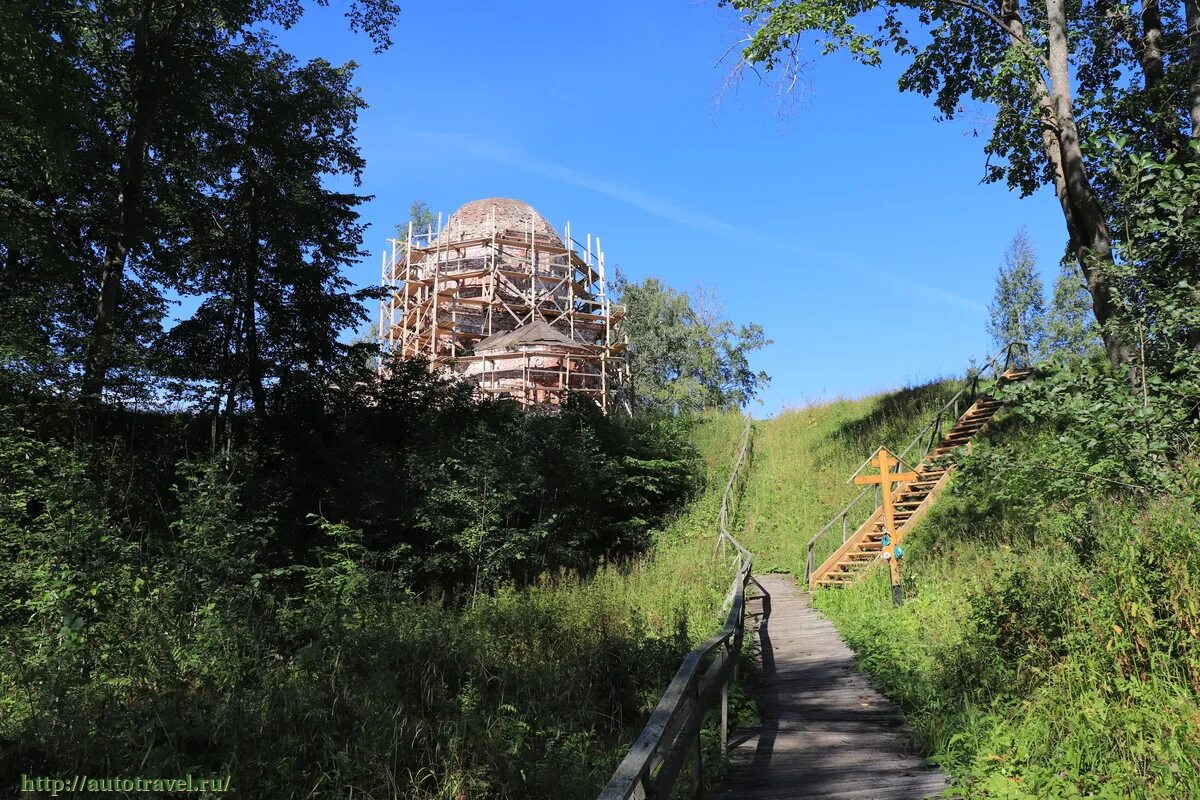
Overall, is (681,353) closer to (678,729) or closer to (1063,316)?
(1063,316)

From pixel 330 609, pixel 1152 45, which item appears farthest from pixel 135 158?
pixel 1152 45

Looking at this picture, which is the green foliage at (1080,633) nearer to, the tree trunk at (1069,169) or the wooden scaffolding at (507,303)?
the tree trunk at (1069,169)

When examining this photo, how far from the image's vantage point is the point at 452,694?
671 centimetres

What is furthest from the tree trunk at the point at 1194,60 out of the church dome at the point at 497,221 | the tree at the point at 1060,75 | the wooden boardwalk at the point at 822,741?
the church dome at the point at 497,221

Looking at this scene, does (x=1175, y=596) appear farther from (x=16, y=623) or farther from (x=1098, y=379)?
(x=16, y=623)

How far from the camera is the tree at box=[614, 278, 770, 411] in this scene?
154 feet

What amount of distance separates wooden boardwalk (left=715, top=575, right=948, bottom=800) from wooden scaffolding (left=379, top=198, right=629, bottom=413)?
2510cm

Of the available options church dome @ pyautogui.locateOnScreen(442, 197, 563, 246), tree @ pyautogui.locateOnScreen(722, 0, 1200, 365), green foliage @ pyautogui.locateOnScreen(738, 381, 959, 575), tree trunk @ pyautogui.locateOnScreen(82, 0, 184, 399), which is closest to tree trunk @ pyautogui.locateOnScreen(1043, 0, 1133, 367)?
tree @ pyautogui.locateOnScreen(722, 0, 1200, 365)

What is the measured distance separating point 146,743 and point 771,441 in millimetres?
24520

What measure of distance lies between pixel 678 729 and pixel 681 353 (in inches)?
1798

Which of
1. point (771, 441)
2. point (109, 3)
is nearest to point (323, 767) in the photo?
point (109, 3)

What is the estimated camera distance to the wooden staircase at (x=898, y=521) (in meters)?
14.5

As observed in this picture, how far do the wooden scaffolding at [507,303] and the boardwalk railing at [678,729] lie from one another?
27.4 metres

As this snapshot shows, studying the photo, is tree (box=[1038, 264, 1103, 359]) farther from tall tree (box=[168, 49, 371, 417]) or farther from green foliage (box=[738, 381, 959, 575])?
tall tree (box=[168, 49, 371, 417])
